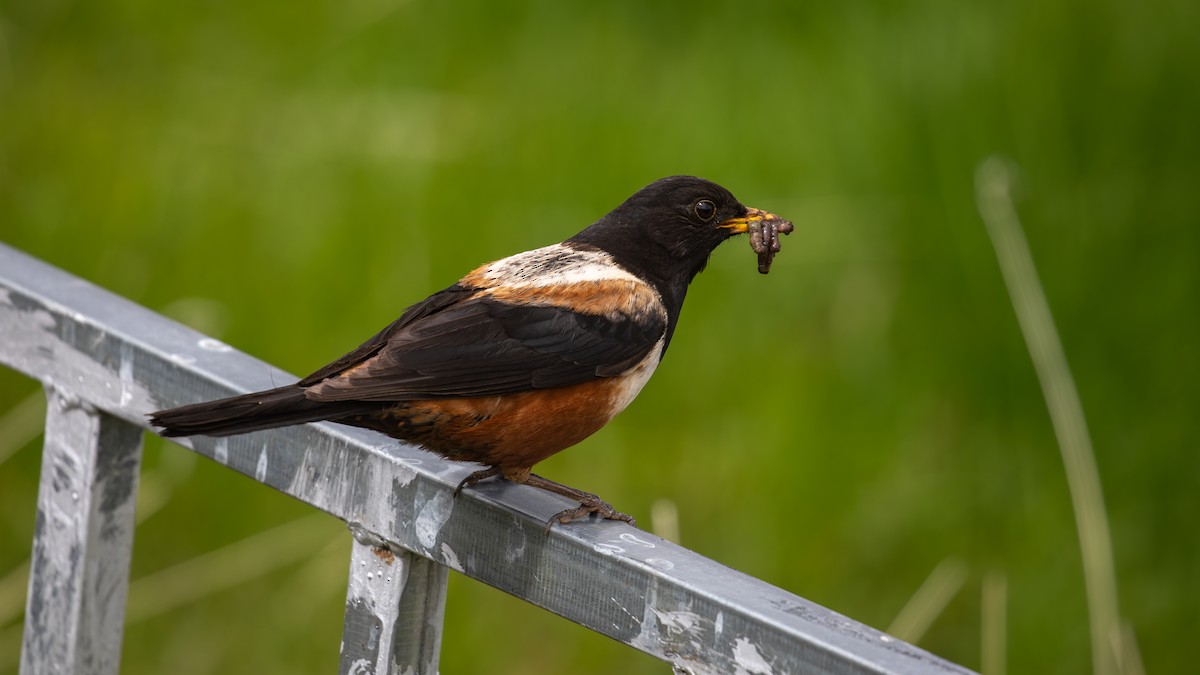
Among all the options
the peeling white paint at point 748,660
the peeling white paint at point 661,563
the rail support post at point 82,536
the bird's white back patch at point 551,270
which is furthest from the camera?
the bird's white back patch at point 551,270

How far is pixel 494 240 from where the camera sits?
455cm

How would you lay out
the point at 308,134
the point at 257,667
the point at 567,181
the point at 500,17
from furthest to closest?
the point at 500,17 < the point at 308,134 < the point at 567,181 < the point at 257,667

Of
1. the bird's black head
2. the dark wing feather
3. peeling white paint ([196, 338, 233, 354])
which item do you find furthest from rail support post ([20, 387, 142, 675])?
the bird's black head

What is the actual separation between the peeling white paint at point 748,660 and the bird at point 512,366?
39cm

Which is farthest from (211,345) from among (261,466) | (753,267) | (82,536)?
(753,267)

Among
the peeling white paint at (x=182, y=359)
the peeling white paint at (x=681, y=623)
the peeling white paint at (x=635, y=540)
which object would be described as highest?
the peeling white paint at (x=635, y=540)

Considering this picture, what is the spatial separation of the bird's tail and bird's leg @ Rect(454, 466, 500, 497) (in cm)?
21

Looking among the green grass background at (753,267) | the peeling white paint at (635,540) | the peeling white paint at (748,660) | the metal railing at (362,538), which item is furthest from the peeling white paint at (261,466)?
the green grass background at (753,267)

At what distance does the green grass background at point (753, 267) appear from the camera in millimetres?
3680

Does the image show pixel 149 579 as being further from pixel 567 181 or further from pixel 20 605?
pixel 567 181

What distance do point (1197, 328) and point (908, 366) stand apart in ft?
2.43

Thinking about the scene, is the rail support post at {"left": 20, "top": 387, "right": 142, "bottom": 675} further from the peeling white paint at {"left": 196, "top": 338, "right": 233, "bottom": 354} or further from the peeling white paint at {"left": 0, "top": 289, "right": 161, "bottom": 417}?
the peeling white paint at {"left": 196, "top": 338, "right": 233, "bottom": 354}

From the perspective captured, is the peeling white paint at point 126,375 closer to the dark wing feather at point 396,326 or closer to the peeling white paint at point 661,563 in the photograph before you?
the dark wing feather at point 396,326

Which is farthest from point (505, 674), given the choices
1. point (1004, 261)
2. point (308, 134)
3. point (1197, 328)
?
point (308, 134)
